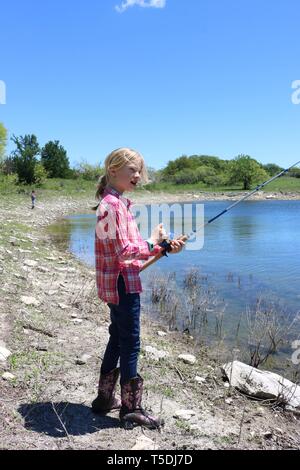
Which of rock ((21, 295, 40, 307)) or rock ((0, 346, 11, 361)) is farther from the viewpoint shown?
rock ((21, 295, 40, 307))

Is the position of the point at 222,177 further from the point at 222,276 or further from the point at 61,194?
the point at 222,276

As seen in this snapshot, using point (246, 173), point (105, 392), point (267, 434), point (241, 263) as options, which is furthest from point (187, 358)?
point (246, 173)

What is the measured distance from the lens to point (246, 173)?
283 ft

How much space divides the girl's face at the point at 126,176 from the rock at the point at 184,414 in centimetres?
201

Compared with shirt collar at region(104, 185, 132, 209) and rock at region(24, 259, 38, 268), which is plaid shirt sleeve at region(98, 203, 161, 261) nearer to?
shirt collar at region(104, 185, 132, 209)

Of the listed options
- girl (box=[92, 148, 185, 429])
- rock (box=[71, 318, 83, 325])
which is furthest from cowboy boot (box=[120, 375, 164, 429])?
rock (box=[71, 318, 83, 325])

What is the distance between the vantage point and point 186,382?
4.82 meters

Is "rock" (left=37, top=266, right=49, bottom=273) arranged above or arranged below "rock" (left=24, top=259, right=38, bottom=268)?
below

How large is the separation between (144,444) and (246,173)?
283 ft

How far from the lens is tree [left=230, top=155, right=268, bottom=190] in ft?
285

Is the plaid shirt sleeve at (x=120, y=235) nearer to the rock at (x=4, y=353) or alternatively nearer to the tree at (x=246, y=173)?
the rock at (x=4, y=353)

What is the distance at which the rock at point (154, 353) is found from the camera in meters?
5.37

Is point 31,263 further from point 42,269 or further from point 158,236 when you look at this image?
point 158,236

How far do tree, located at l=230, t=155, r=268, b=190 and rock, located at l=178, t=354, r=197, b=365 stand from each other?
82707 mm
